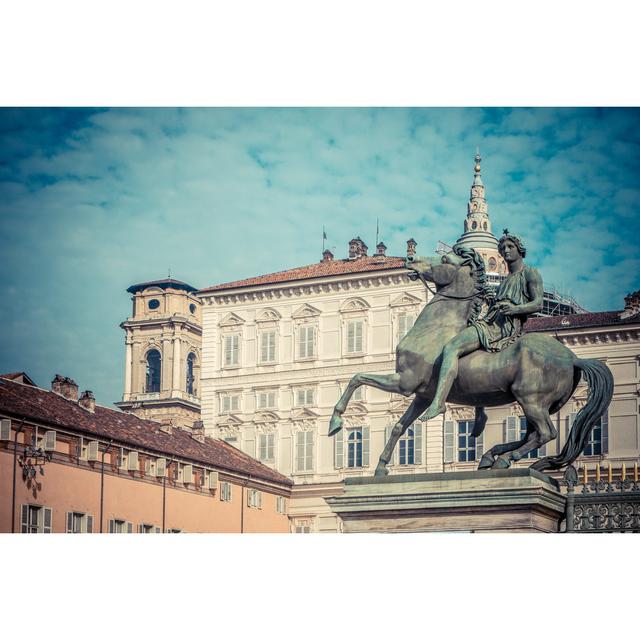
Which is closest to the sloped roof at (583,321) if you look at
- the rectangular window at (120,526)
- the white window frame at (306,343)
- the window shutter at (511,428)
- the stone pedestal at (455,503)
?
the window shutter at (511,428)

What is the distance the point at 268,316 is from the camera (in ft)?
188

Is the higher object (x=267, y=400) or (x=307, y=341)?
(x=307, y=341)

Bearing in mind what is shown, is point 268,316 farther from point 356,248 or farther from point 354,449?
point 354,449

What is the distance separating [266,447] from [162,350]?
79.8 feet

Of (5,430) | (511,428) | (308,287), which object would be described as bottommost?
(5,430)

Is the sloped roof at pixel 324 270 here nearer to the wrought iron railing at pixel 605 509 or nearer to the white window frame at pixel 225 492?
the white window frame at pixel 225 492

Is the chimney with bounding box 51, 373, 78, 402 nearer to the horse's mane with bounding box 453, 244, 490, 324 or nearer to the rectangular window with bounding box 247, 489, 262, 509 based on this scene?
the rectangular window with bounding box 247, 489, 262, 509

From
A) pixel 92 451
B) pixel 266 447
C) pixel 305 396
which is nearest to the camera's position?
pixel 92 451

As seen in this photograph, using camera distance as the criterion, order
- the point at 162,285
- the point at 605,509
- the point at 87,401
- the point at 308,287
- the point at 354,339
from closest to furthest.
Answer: the point at 605,509
the point at 87,401
the point at 354,339
the point at 308,287
the point at 162,285

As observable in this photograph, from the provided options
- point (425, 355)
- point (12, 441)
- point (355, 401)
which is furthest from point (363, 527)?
point (355, 401)

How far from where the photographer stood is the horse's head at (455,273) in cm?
1775

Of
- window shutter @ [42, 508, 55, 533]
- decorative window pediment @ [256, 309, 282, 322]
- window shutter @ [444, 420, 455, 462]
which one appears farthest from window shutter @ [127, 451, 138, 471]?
decorative window pediment @ [256, 309, 282, 322]

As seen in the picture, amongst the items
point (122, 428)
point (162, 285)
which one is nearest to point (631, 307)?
point (122, 428)

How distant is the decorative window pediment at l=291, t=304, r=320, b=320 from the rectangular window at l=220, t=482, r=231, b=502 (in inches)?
362
